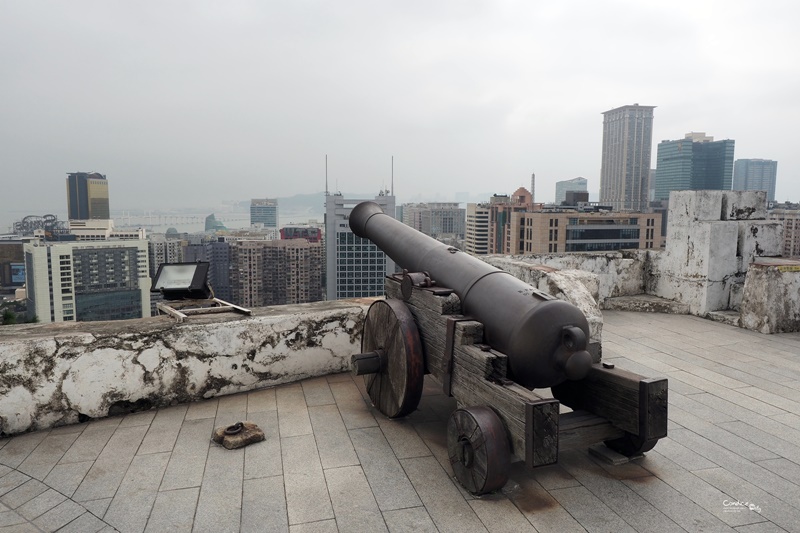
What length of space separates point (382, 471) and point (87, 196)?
88683 mm

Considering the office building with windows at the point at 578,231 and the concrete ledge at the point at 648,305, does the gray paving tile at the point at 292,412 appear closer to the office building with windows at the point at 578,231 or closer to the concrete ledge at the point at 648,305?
the concrete ledge at the point at 648,305

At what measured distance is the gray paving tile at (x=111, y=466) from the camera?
293 centimetres

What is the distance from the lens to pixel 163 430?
3.74 meters

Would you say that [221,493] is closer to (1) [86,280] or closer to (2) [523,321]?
(2) [523,321]

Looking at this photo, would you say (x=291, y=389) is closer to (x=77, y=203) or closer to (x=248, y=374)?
(x=248, y=374)

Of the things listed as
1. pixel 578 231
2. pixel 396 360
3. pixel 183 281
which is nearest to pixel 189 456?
pixel 396 360

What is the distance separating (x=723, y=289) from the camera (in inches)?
292

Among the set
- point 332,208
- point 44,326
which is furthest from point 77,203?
point 44,326

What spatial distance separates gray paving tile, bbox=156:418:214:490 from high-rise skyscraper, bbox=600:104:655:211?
152 m

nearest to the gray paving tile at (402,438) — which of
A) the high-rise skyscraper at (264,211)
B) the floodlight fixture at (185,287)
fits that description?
the floodlight fixture at (185,287)

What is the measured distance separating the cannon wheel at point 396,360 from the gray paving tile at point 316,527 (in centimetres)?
114

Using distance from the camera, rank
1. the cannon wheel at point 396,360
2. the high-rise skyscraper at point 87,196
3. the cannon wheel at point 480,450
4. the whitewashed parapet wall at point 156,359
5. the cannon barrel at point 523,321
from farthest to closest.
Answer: the high-rise skyscraper at point 87,196, the whitewashed parapet wall at point 156,359, the cannon wheel at point 396,360, the cannon barrel at point 523,321, the cannon wheel at point 480,450

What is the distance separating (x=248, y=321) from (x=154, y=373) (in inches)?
31.9

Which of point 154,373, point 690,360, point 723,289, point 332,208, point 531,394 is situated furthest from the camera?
point 332,208
